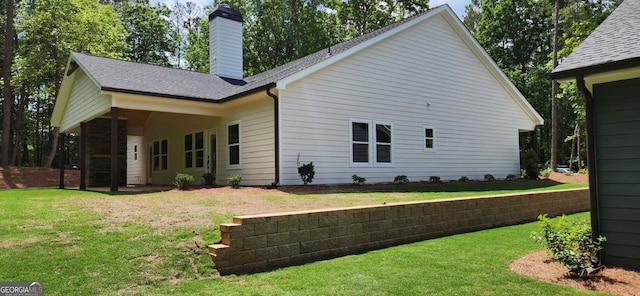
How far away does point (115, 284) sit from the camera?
424cm

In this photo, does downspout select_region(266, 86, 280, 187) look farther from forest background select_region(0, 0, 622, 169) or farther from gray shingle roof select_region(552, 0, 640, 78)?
forest background select_region(0, 0, 622, 169)

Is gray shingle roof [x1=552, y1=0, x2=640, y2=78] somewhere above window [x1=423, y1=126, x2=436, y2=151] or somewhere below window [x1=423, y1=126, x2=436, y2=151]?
above

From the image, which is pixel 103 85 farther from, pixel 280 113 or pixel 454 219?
pixel 454 219

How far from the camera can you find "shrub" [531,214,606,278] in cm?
506

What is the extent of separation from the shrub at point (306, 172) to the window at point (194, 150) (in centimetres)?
552

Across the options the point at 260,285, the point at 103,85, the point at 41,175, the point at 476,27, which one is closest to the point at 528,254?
the point at 260,285

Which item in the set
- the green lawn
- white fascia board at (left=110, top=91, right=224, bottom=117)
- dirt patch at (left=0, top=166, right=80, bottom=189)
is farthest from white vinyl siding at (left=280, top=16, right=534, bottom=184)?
dirt patch at (left=0, top=166, right=80, bottom=189)

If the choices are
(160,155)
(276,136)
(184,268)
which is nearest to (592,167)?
(184,268)

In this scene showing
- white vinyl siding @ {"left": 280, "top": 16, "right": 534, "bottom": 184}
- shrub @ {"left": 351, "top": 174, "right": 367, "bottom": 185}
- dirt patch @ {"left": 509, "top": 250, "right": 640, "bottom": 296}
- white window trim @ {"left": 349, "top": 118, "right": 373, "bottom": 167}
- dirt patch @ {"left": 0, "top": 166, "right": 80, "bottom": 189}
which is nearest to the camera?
dirt patch @ {"left": 509, "top": 250, "right": 640, "bottom": 296}

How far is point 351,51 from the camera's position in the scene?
13023mm

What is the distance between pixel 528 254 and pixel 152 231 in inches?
199

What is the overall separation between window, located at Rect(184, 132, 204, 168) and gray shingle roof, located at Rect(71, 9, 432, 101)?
203 centimetres

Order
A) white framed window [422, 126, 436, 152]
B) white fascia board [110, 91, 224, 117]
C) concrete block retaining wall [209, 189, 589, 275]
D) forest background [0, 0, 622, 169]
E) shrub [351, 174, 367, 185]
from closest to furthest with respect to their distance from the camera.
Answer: concrete block retaining wall [209, 189, 589, 275], white fascia board [110, 91, 224, 117], shrub [351, 174, 367, 185], white framed window [422, 126, 436, 152], forest background [0, 0, 622, 169]

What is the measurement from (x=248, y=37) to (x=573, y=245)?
31888 mm
